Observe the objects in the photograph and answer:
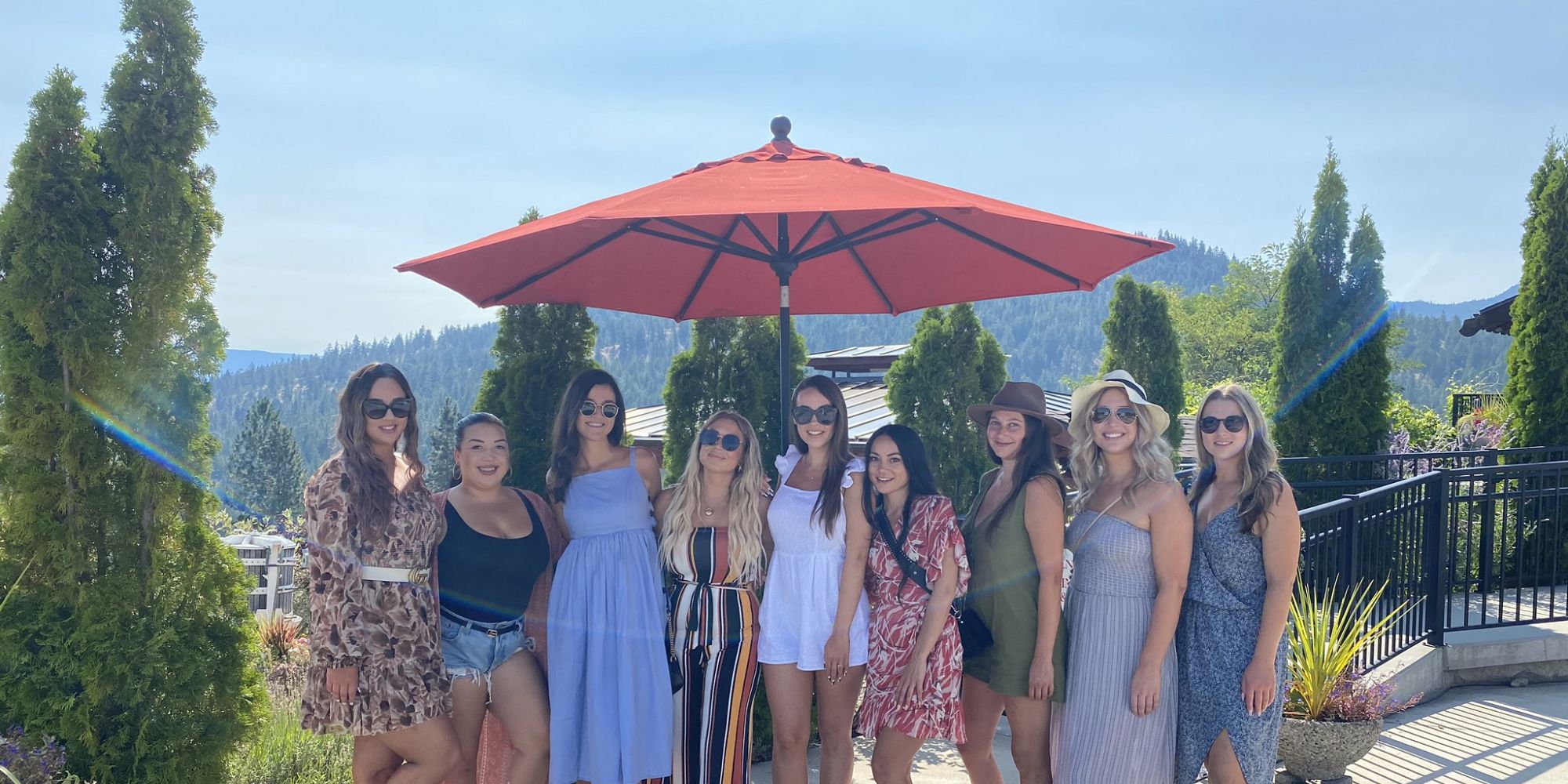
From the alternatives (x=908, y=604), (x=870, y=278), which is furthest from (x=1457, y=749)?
(x=870, y=278)

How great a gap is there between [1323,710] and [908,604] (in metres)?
2.55

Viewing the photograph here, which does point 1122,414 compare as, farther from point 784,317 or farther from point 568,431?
point 568,431

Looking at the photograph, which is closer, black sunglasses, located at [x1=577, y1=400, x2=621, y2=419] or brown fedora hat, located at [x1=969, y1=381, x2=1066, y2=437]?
brown fedora hat, located at [x1=969, y1=381, x2=1066, y2=437]

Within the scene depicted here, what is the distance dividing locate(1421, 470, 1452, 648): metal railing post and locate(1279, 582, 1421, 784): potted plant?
1.88 metres

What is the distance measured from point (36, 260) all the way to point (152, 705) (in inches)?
74.0

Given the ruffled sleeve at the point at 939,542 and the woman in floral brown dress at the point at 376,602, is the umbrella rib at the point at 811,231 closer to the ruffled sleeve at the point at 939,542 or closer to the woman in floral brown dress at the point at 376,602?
the ruffled sleeve at the point at 939,542

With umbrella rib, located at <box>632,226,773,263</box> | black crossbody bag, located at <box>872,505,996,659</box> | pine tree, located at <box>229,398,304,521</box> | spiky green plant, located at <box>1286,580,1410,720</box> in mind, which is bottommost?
pine tree, located at <box>229,398,304,521</box>

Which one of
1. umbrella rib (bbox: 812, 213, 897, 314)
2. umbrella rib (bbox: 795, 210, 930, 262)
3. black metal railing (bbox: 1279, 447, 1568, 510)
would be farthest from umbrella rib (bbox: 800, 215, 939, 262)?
black metal railing (bbox: 1279, 447, 1568, 510)

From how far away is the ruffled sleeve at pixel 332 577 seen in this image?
3.28m

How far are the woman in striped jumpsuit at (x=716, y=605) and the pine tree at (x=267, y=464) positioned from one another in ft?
259

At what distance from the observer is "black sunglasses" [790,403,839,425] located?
12.0ft

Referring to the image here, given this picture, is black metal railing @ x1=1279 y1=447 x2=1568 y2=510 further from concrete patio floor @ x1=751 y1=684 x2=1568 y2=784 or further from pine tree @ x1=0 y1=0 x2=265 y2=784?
pine tree @ x1=0 y1=0 x2=265 y2=784

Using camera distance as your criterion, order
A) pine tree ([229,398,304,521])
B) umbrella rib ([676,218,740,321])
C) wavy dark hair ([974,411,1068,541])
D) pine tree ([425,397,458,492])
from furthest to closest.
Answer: pine tree ([229,398,304,521]) < pine tree ([425,397,458,492]) < umbrella rib ([676,218,740,321]) < wavy dark hair ([974,411,1068,541])

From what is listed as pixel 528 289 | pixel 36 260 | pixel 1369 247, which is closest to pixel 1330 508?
pixel 528 289
